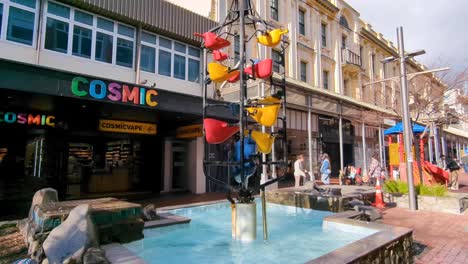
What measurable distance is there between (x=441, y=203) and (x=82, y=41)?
12.8m

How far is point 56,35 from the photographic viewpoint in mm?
9430

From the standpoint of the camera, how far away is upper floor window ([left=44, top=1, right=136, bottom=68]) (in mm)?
9383

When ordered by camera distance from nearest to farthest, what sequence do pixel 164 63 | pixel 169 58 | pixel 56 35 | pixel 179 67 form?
pixel 56 35
pixel 164 63
pixel 169 58
pixel 179 67

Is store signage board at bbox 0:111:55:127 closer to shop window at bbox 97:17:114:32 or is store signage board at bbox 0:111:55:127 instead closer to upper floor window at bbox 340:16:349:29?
shop window at bbox 97:17:114:32

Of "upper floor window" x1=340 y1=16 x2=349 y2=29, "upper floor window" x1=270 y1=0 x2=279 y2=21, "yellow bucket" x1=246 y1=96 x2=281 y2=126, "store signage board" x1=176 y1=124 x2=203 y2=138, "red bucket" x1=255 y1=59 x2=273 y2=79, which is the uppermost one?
"upper floor window" x1=340 y1=16 x2=349 y2=29

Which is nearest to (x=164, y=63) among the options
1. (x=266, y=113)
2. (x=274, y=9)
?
(x=266, y=113)

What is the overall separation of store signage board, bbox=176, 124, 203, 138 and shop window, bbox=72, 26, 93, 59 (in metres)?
4.41

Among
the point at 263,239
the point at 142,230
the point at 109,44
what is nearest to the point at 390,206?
the point at 263,239

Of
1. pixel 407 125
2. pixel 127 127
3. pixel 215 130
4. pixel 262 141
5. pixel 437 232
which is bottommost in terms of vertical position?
pixel 437 232

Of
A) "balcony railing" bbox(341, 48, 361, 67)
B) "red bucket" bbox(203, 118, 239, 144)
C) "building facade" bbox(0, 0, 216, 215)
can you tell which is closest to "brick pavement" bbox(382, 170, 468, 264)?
"red bucket" bbox(203, 118, 239, 144)

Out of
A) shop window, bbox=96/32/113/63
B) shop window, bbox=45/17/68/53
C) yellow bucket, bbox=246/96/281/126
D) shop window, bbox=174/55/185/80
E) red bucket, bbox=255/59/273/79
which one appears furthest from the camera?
shop window, bbox=174/55/185/80

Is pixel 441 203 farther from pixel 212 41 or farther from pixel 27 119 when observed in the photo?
pixel 27 119

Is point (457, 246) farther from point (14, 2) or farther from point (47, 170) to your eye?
point (14, 2)

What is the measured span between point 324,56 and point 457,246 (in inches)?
653
